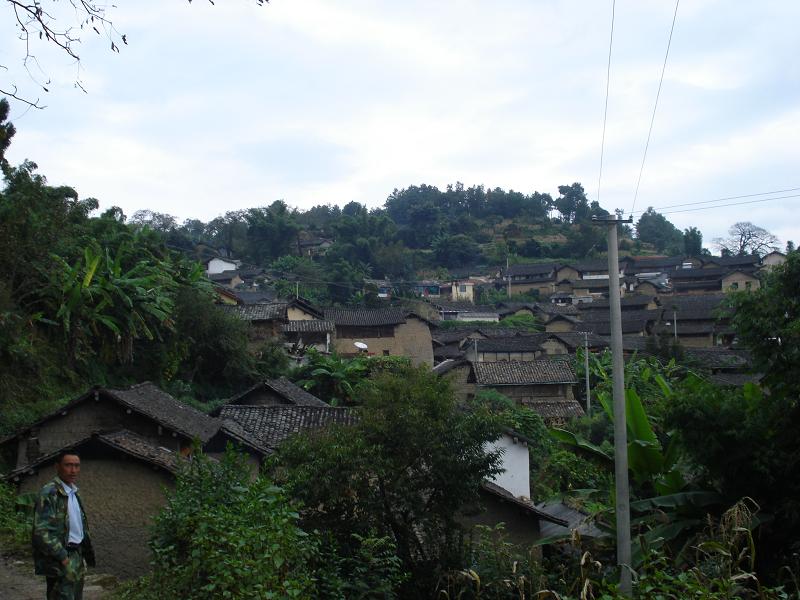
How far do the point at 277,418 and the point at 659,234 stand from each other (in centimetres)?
9875

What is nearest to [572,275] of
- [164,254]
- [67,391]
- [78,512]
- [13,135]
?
[164,254]

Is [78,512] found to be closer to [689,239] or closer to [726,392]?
[726,392]

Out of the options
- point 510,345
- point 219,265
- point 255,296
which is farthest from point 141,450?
point 219,265

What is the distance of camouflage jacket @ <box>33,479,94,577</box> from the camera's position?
528 cm

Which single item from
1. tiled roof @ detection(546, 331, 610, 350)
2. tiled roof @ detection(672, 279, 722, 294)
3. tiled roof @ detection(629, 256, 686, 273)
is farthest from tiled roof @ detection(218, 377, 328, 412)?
tiled roof @ detection(629, 256, 686, 273)

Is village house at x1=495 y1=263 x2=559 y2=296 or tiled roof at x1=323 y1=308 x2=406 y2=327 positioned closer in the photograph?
tiled roof at x1=323 y1=308 x2=406 y2=327

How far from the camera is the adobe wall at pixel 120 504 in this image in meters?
11.3

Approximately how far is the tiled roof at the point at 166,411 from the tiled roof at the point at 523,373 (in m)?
21.5

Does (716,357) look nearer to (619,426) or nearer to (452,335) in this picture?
(452,335)

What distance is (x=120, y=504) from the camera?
11.9 meters

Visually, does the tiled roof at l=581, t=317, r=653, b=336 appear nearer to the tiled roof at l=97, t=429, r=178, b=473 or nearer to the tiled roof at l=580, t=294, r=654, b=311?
the tiled roof at l=580, t=294, r=654, b=311

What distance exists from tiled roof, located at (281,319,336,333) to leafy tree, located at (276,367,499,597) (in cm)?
2917

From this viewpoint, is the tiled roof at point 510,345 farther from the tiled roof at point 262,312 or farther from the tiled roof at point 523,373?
the tiled roof at point 262,312

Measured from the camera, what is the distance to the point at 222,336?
3123 cm
